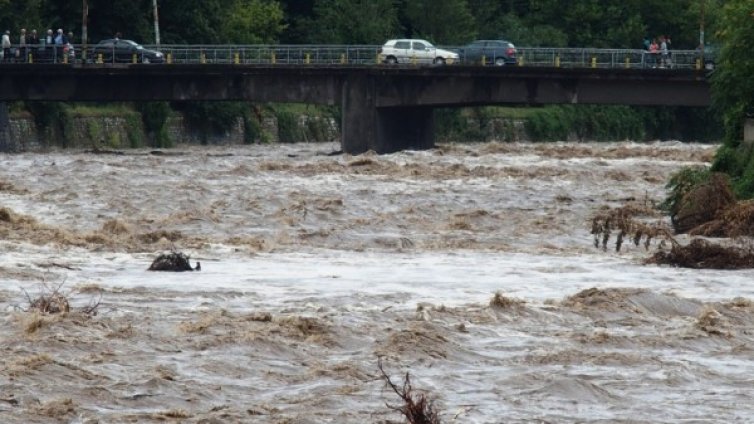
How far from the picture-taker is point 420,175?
64188 mm

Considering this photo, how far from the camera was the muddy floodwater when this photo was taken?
2002 centimetres

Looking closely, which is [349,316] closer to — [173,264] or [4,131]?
[173,264]

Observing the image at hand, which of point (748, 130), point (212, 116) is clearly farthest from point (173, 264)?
point (212, 116)

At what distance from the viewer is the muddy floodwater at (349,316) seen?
788 inches

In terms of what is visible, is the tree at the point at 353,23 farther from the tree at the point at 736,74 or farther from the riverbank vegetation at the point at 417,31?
the tree at the point at 736,74

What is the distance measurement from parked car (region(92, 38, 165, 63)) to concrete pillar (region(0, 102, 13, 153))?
4.71 metres

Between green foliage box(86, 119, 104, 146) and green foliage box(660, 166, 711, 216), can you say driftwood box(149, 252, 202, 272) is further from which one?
green foliage box(86, 119, 104, 146)

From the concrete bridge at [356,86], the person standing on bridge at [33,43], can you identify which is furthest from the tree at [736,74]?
the person standing on bridge at [33,43]

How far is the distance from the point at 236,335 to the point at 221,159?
50.7 m

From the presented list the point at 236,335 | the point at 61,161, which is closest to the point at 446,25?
the point at 61,161

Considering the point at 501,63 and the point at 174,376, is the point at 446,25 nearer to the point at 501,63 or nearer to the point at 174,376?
the point at 501,63

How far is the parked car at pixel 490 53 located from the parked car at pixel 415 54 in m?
1.24

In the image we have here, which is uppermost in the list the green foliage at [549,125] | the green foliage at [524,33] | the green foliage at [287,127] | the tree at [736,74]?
the tree at [736,74]

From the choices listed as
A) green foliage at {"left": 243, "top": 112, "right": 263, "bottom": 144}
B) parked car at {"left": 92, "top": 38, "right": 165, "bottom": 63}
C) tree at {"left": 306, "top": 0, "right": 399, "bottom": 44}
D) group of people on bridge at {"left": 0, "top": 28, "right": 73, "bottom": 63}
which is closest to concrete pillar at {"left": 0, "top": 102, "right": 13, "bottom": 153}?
group of people on bridge at {"left": 0, "top": 28, "right": 73, "bottom": 63}
